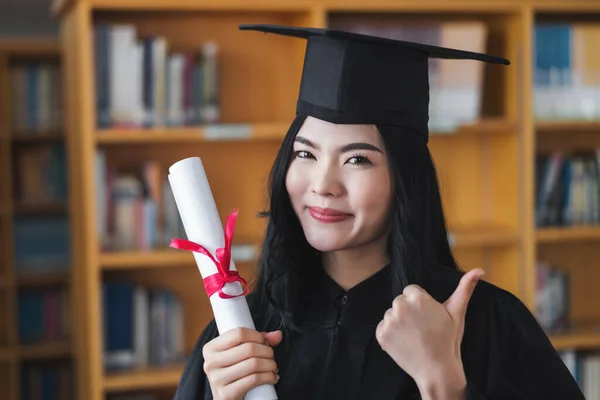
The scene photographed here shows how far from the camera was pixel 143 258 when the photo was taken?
11.1 ft

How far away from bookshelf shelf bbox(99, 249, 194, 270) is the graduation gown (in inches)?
71.7

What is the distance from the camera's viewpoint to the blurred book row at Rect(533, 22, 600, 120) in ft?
12.3

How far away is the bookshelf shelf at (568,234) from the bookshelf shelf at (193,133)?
115cm

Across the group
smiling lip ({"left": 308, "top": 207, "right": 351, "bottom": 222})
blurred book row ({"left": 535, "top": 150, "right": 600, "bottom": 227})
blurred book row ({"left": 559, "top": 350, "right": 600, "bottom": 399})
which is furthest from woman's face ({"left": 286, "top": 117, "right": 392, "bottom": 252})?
blurred book row ({"left": 559, "top": 350, "right": 600, "bottom": 399})

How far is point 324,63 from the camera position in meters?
1.48

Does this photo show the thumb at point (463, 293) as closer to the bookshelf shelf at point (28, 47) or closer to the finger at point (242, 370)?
the finger at point (242, 370)

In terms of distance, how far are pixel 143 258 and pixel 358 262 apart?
1.93m

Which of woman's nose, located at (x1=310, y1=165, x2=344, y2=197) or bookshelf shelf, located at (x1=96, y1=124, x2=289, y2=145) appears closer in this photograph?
woman's nose, located at (x1=310, y1=165, x2=344, y2=197)

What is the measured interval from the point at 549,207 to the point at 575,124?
0.35m

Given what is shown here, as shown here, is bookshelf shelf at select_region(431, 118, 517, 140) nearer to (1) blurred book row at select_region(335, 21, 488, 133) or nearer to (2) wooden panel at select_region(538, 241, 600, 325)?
(1) blurred book row at select_region(335, 21, 488, 133)

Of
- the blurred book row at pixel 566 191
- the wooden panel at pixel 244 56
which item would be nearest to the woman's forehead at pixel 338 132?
the wooden panel at pixel 244 56

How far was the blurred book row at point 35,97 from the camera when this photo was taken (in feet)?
18.4

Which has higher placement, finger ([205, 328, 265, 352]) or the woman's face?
the woman's face

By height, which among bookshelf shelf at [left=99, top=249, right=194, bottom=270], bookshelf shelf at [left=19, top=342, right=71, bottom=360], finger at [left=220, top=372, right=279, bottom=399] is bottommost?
bookshelf shelf at [left=19, top=342, right=71, bottom=360]
